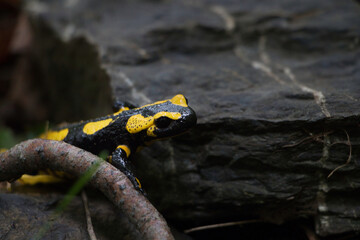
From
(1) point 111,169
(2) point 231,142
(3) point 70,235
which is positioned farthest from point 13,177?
(2) point 231,142

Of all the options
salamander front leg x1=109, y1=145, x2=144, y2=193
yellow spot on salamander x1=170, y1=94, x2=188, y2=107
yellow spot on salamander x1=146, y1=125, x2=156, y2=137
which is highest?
yellow spot on salamander x1=170, y1=94, x2=188, y2=107

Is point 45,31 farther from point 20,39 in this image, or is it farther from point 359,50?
point 359,50

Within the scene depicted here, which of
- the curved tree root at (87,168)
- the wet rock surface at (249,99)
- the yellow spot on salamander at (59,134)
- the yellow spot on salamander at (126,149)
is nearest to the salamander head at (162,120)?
the yellow spot on salamander at (126,149)

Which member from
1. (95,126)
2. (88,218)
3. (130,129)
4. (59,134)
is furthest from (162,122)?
(59,134)

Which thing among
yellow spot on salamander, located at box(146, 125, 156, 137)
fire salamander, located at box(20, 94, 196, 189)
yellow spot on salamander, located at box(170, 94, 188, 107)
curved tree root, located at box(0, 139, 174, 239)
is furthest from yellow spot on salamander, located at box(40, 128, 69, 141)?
yellow spot on salamander, located at box(170, 94, 188, 107)

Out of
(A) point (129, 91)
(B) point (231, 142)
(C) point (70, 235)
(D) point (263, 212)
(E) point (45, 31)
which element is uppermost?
(E) point (45, 31)

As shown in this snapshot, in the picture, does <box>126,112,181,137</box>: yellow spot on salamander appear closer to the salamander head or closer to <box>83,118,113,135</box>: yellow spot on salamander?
the salamander head

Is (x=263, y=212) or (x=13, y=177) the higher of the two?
(x=13, y=177)
